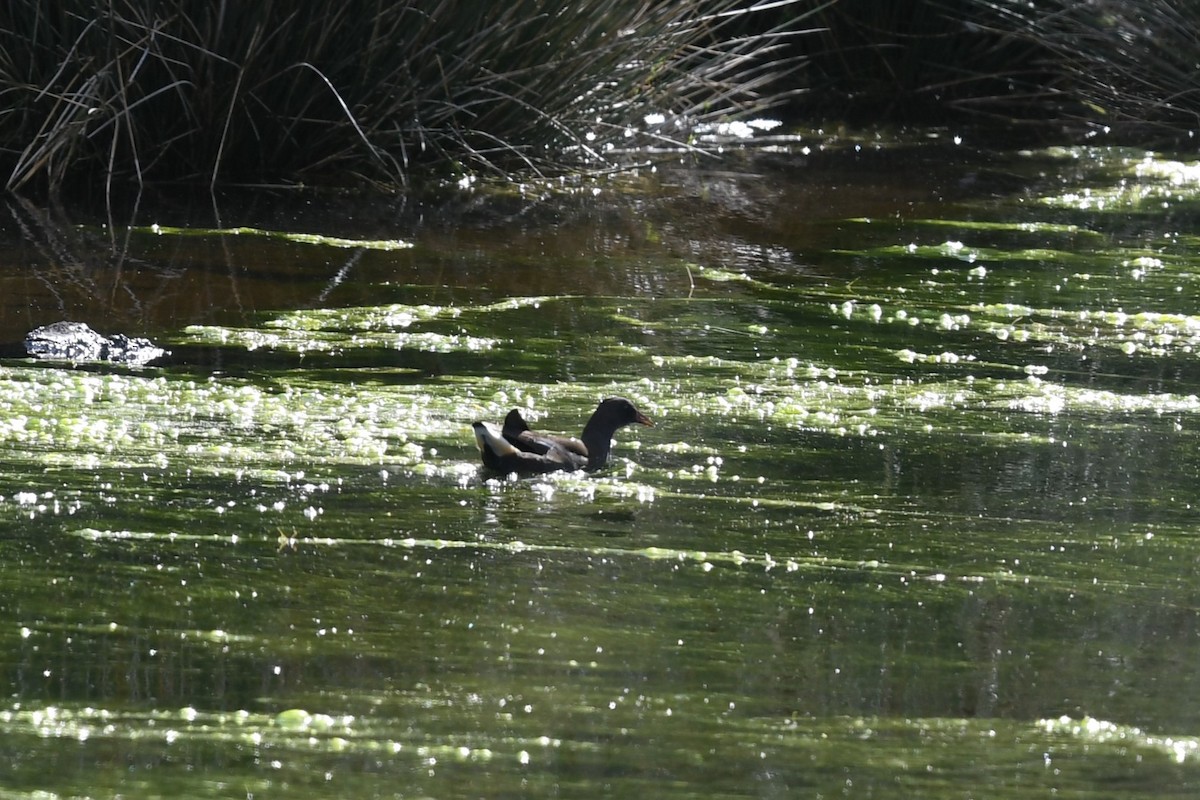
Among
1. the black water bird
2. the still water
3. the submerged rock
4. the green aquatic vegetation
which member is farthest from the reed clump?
the black water bird

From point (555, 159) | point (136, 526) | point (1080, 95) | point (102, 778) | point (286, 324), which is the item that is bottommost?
point (102, 778)

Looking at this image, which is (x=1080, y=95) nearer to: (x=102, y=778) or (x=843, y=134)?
(x=843, y=134)

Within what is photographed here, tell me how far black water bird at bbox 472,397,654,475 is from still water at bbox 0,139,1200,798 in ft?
0.18

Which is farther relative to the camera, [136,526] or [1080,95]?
[1080,95]

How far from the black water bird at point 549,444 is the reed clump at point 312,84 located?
135 inches

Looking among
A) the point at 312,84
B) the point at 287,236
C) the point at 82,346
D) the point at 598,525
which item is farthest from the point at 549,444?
the point at 312,84

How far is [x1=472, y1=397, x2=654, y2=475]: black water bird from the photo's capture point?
405cm

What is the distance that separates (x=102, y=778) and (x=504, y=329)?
11.1 feet

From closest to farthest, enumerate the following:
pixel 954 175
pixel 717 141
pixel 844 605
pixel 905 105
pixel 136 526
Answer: pixel 844 605, pixel 136 526, pixel 954 175, pixel 717 141, pixel 905 105

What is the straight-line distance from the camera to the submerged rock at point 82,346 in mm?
5090

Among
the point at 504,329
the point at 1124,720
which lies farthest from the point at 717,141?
the point at 1124,720

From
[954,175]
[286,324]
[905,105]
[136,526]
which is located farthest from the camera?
[905,105]

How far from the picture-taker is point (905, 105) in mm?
12008

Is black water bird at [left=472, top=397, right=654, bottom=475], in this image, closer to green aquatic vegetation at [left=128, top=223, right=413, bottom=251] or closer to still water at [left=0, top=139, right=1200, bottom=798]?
still water at [left=0, top=139, right=1200, bottom=798]
